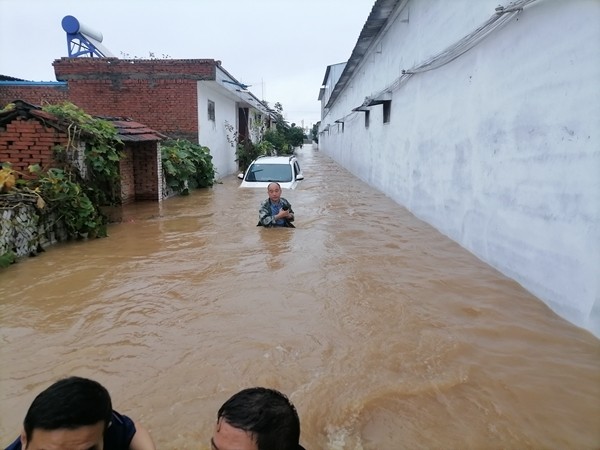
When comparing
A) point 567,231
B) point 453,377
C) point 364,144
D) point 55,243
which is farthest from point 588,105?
point 364,144

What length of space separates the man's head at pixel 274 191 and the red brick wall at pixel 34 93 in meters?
10.8

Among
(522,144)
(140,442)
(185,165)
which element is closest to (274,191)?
(522,144)

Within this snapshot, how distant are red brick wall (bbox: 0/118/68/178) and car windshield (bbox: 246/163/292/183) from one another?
5.19m

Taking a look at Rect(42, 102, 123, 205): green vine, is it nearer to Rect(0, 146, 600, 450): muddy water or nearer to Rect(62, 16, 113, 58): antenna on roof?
Rect(0, 146, 600, 450): muddy water

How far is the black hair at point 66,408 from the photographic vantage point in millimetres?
1334

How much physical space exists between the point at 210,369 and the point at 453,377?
1654 millimetres

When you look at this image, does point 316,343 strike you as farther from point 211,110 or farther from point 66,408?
point 211,110

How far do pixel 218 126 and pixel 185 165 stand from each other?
5.43 m

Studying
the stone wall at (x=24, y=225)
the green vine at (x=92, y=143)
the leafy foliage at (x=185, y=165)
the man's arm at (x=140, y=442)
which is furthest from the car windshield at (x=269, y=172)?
the man's arm at (x=140, y=442)

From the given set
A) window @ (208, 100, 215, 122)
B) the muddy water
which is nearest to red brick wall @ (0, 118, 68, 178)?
the muddy water

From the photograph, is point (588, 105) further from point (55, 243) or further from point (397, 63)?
point (397, 63)

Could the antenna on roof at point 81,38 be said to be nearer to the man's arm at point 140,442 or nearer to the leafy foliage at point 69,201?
the leafy foliage at point 69,201

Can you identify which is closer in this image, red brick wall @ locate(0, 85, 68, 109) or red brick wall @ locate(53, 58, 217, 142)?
red brick wall @ locate(53, 58, 217, 142)

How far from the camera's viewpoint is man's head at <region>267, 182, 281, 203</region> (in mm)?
7062
